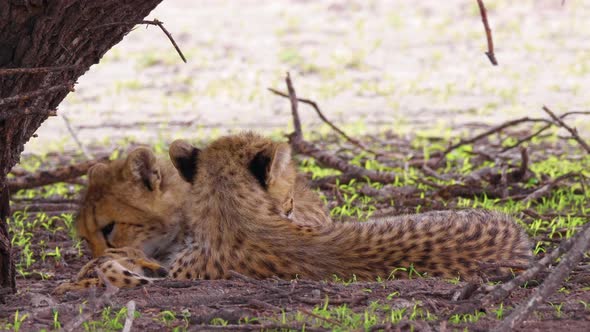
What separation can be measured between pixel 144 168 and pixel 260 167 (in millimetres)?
766

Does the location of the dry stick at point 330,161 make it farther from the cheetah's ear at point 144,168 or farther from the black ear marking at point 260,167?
the black ear marking at point 260,167

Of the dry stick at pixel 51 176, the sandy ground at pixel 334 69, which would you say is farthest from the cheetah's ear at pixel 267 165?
the sandy ground at pixel 334 69

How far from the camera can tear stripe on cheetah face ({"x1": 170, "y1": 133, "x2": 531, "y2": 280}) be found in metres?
5.03

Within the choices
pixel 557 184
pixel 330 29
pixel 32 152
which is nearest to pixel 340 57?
pixel 330 29

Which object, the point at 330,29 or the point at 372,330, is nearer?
the point at 372,330

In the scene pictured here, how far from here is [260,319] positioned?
409 cm

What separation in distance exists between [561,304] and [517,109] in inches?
297

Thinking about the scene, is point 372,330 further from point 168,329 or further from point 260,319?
point 168,329

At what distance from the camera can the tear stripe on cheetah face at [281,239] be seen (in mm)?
5031

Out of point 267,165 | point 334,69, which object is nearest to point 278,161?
point 267,165

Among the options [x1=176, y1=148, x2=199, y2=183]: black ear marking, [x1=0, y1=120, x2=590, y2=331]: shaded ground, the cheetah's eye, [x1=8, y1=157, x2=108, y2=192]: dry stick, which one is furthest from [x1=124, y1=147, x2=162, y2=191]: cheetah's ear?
[x1=8, y1=157, x2=108, y2=192]: dry stick

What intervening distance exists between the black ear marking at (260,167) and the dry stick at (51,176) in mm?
2053

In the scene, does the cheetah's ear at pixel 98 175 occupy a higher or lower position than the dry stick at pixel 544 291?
higher

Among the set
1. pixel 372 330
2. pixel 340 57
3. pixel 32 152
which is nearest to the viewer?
pixel 372 330
